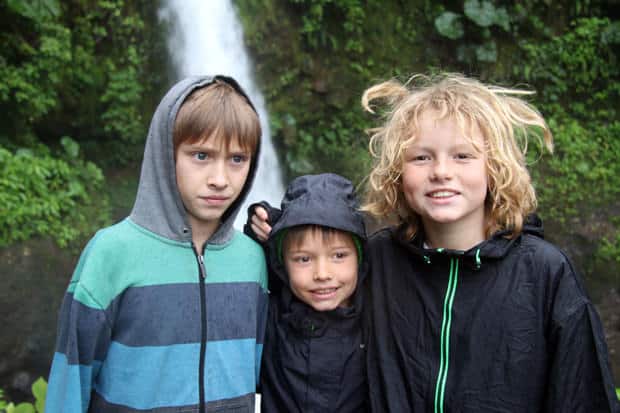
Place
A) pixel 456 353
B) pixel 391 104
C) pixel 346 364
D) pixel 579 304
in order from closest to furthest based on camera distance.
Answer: pixel 579 304, pixel 456 353, pixel 346 364, pixel 391 104

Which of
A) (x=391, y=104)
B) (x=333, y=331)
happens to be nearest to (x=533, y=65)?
(x=391, y=104)

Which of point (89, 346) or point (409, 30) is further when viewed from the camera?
point (409, 30)

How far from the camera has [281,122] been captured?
8156 mm

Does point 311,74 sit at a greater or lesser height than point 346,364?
greater

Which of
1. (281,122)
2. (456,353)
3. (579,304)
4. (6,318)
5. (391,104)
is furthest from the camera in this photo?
(281,122)

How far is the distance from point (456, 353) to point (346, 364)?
423 millimetres

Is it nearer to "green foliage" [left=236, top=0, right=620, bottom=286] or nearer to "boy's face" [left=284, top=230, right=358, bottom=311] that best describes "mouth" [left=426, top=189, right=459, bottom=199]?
"boy's face" [left=284, top=230, right=358, bottom=311]

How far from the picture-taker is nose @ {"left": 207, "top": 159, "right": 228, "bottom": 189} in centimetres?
203

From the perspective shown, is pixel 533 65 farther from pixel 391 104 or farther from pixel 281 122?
pixel 391 104

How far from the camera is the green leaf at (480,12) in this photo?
8289 mm

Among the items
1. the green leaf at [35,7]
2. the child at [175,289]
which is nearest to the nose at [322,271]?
the child at [175,289]

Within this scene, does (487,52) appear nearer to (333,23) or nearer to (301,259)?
(333,23)

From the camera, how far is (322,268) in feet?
7.13

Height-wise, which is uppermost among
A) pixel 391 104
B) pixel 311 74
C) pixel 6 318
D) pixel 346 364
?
pixel 311 74
